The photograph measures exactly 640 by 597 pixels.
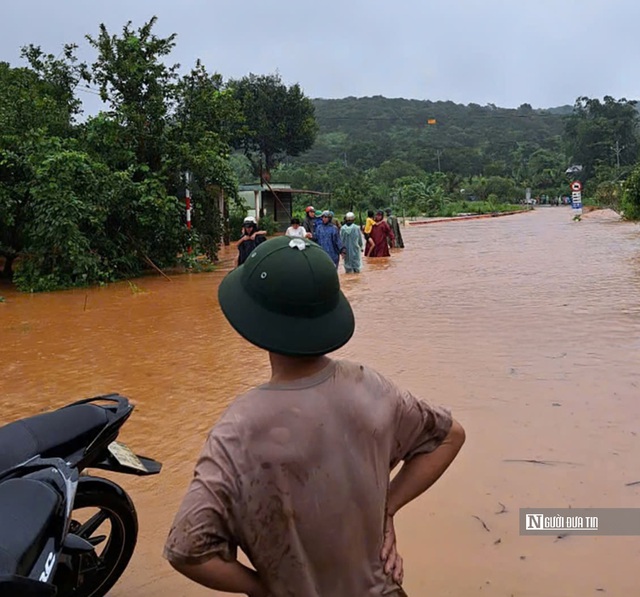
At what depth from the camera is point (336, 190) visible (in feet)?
154

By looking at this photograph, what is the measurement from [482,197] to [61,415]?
2481 inches

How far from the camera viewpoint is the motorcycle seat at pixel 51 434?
2449 millimetres

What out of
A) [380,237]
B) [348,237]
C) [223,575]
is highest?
[223,575]

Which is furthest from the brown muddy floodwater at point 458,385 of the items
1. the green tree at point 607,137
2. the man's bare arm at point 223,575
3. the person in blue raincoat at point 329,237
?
the green tree at point 607,137

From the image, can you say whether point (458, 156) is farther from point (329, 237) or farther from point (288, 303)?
point (288, 303)

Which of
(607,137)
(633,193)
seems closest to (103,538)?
(633,193)

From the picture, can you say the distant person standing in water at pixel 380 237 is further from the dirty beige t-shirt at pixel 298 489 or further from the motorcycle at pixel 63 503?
the dirty beige t-shirt at pixel 298 489

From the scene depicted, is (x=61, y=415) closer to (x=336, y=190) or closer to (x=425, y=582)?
A: (x=425, y=582)

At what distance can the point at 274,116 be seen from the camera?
161ft

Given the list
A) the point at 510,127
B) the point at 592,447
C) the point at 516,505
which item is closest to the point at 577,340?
the point at 592,447

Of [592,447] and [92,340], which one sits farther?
[92,340]

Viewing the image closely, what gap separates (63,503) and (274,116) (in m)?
48.8

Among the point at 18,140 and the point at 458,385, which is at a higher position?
the point at 18,140

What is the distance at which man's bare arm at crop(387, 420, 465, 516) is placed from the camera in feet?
5.69
